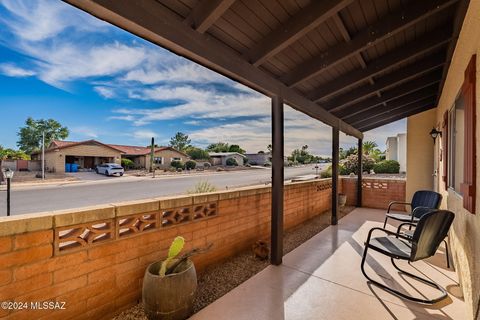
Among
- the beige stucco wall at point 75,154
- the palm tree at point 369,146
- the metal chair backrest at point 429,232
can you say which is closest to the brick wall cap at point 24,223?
the metal chair backrest at point 429,232

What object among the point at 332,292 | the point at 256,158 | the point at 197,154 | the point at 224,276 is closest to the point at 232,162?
the point at 197,154

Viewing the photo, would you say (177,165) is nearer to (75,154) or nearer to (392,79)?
(75,154)

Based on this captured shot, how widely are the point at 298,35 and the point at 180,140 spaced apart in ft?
149

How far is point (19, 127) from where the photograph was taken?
26.0 meters

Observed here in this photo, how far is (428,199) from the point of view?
4152 millimetres

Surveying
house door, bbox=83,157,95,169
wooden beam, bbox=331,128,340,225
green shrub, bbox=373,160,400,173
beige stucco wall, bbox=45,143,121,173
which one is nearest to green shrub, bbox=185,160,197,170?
beige stucco wall, bbox=45,143,121,173

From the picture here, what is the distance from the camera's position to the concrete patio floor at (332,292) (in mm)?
2146

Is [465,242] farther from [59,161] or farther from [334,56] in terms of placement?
[59,161]

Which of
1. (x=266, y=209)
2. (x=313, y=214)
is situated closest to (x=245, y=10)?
(x=266, y=209)

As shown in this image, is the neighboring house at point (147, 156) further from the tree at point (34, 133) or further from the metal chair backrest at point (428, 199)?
the metal chair backrest at point (428, 199)

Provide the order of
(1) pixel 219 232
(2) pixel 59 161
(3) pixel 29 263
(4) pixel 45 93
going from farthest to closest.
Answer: (2) pixel 59 161, (4) pixel 45 93, (1) pixel 219 232, (3) pixel 29 263

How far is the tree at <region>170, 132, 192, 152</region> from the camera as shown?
45.3 m

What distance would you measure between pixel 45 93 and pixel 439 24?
1955 cm

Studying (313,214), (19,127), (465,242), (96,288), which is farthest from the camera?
(19,127)
